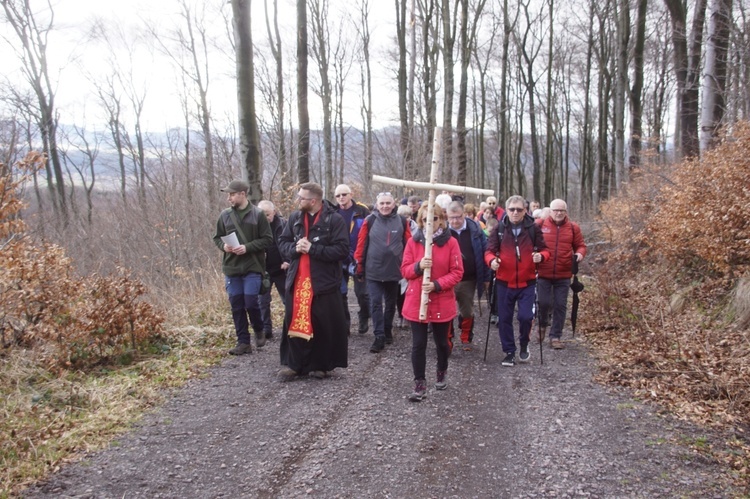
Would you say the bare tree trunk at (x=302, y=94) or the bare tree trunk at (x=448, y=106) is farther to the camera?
the bare tree trunk at (x=448, y=106)

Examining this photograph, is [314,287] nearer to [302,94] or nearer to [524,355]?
[524,355]

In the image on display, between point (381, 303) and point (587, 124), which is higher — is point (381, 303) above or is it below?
below

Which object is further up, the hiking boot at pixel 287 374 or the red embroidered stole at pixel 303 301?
the red embroidered stole at pixel 303 301

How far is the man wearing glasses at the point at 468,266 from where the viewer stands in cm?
743

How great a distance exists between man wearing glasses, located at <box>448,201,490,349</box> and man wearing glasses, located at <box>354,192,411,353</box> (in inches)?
30.8

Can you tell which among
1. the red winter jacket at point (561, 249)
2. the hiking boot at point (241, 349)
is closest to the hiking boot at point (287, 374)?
the hiking boot at point (241, 349)

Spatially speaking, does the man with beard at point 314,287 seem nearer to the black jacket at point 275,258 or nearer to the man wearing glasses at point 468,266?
the black jacket at point 275,258

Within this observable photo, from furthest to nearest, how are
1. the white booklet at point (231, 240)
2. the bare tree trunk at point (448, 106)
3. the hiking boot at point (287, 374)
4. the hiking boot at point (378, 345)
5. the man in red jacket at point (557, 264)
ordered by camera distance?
1. the bare tree trunk at point (448, 106)
2. the man in red jacket at point (557, 264)
3. the hiking boot at point (378, 345)
4. the white booklet at point (231, 240)
5. the hiking boot at point (287, 374)

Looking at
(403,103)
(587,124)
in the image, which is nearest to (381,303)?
(403,103)

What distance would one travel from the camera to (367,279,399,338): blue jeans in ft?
24.3

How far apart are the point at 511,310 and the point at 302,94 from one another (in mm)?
10264

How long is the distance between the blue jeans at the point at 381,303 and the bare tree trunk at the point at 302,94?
819 centimetres

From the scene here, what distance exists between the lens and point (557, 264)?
24.8ft

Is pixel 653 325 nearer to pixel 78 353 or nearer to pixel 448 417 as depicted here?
pixel 448 417
